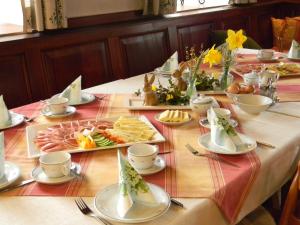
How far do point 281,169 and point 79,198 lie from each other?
27.1 inches

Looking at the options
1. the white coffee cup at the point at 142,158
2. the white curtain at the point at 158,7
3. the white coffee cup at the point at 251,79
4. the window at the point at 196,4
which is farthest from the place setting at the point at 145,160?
the window at the point at 196,4

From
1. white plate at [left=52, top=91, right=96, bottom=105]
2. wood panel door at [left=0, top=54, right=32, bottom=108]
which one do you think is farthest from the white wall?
white plate at [left=52, top=91, right=96, bottom=105]

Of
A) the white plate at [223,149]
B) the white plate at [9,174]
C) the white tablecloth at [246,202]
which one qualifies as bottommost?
the white tablecloth at [246,202]

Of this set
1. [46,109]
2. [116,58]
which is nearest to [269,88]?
[46,109]

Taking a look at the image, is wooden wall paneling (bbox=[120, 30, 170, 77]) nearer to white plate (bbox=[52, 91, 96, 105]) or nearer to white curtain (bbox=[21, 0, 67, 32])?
white curtain (bbox=[21, 0, 67, 32])

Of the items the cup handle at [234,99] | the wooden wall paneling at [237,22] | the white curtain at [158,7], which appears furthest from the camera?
the wooden wall paneling at [237,22]

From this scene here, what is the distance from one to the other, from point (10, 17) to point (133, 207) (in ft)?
7.05

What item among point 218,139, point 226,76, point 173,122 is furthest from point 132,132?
point 226,76

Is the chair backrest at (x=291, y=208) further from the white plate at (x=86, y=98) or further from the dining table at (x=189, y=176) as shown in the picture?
the white plate at (x=86, y=98)

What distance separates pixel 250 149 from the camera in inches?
49.3

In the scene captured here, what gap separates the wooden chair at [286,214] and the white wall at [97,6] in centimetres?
199

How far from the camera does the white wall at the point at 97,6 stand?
282cm

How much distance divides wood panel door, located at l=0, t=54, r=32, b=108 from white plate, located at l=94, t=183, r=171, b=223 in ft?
5.01

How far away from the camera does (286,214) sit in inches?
51.5
